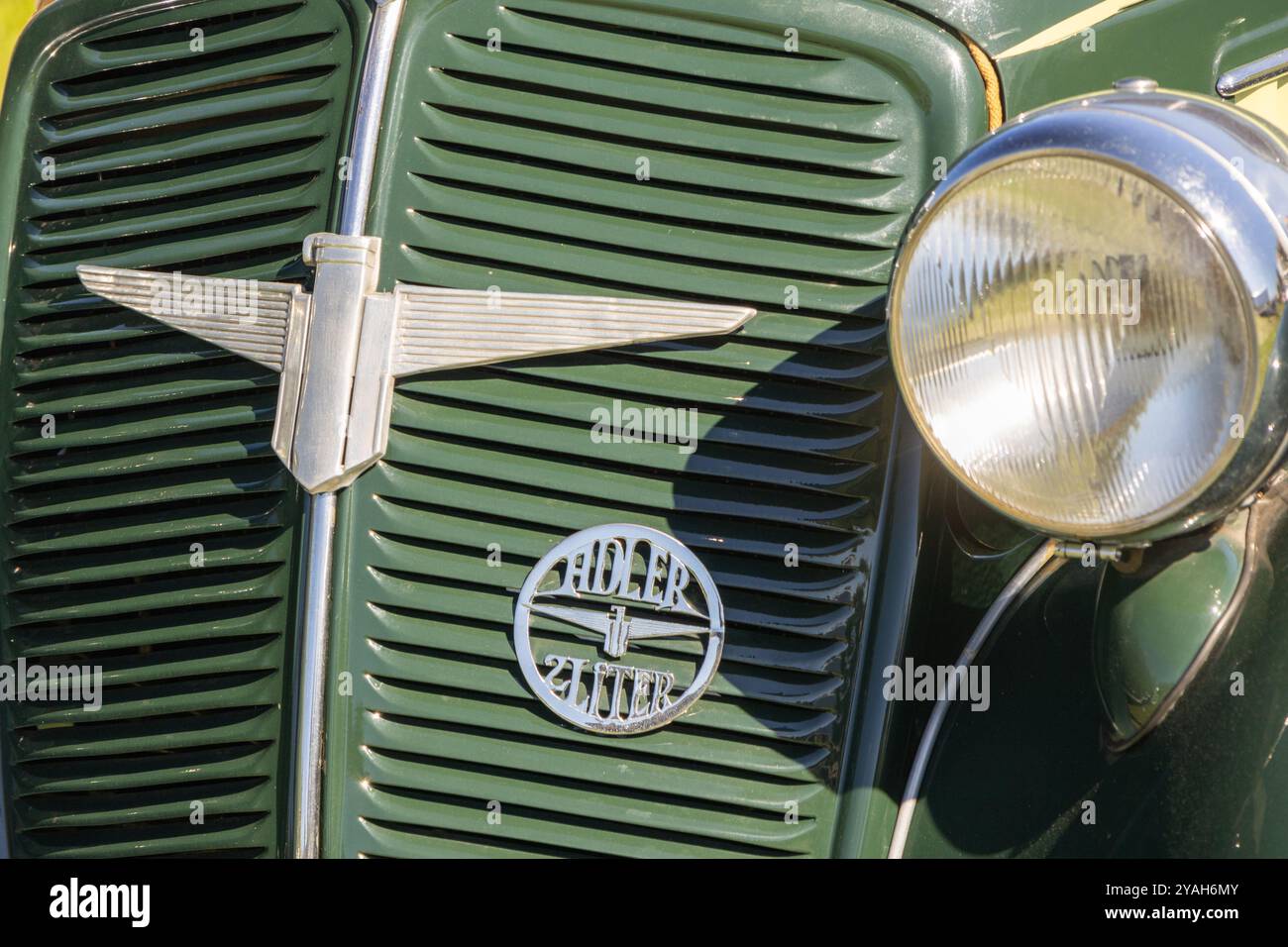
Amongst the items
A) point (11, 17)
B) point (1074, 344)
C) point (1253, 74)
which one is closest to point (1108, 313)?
point (1074, 344)

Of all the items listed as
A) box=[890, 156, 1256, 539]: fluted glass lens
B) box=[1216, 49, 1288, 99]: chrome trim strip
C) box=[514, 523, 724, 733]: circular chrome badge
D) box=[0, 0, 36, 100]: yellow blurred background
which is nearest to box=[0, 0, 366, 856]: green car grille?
box=[514, 523, 724, 733]: circular chrome badge

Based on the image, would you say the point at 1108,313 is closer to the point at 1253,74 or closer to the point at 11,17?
the point at 1253,74

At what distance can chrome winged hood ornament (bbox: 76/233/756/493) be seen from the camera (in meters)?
1.96

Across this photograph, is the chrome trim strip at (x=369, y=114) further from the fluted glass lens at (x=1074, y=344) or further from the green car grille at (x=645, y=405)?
the fluted glass lens at (x=1074, y=344)

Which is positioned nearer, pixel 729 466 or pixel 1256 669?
pixel 1256 669

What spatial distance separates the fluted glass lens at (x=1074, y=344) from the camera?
4.70 ft

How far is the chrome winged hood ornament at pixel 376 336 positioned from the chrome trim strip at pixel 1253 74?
29.7 inches

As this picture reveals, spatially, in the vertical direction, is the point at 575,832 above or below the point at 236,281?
below

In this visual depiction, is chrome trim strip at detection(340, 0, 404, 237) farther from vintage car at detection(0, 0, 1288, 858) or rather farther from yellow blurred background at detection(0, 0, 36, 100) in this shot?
yellow blurred background at detection(0, 0, 36, 100)

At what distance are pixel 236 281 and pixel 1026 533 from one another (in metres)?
1.21

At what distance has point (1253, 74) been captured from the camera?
1.93 meters

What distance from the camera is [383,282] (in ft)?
6.62
